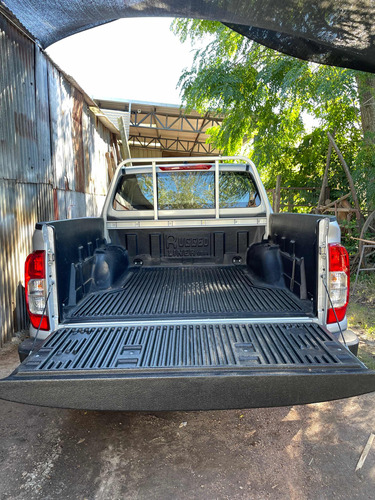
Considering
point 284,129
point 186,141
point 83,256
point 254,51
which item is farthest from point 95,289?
point 186,141

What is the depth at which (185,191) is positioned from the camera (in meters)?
4.82

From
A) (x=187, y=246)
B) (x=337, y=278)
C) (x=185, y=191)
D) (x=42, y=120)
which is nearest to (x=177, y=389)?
(x=337, y=278)

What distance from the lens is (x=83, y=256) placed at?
3418 mm

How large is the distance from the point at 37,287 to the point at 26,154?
3.60 metres

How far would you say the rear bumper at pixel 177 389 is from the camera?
2035 millimetres

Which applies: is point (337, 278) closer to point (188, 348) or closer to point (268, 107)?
point (188, 348)

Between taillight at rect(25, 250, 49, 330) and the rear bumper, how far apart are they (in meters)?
0.74

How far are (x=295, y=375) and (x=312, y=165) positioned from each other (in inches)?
346

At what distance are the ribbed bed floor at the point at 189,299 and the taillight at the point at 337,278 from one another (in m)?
0.22

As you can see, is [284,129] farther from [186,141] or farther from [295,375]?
[186,141]

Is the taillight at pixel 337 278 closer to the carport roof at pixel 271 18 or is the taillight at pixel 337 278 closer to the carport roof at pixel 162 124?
the carport roof at pixel 271 18

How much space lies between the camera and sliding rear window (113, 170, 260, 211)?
477 cm

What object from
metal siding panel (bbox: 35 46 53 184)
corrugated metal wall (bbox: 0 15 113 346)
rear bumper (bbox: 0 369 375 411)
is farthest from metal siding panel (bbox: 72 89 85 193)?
rear bumper (bbox: 0 369 375 411)

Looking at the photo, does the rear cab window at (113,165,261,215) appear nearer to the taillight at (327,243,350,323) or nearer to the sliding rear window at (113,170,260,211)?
the sliding rear window at (113,170,260,211)
